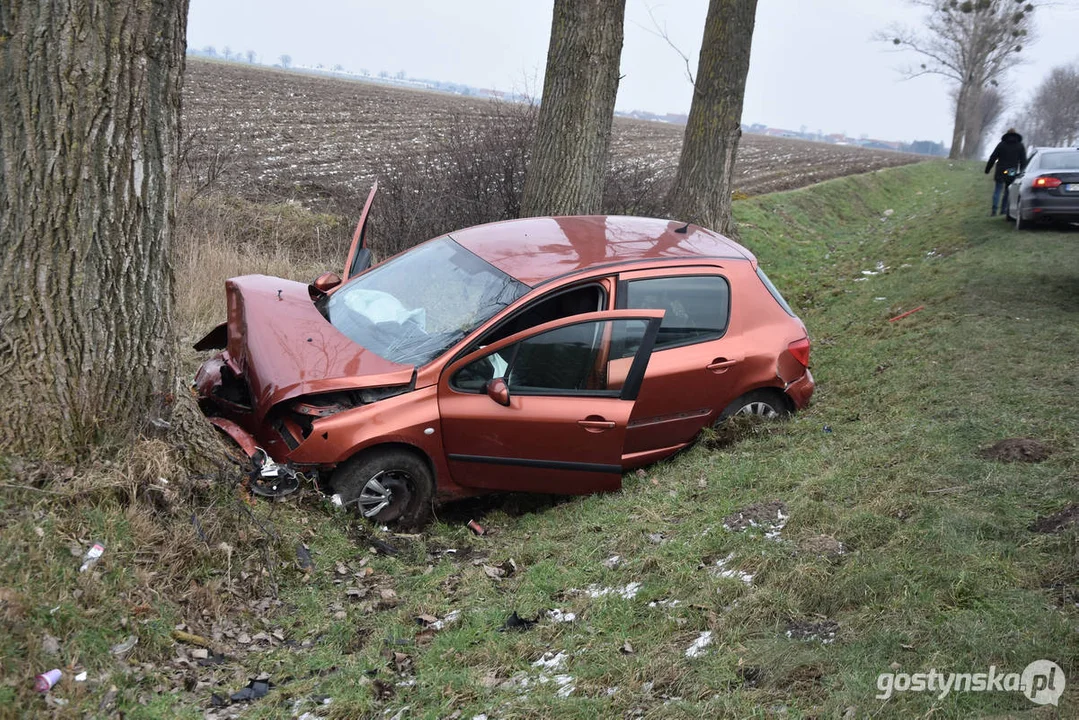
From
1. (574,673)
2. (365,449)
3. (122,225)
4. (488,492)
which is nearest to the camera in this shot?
(574,673)

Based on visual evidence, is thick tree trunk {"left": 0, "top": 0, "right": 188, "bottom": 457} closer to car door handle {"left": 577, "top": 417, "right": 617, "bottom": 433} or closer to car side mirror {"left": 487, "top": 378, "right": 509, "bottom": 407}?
car side mirror {"left": 487, "top": 378, "right": 509, "bottom": 407}

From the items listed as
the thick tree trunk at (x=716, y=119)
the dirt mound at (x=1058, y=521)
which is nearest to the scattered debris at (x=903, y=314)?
the thick tree trunk at (x=716, y=119)

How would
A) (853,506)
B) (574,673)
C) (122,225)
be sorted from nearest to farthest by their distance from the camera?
(574,673) < (122,225) < (853,506)

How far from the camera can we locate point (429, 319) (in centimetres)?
610

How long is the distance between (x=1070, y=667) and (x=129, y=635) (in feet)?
12.6

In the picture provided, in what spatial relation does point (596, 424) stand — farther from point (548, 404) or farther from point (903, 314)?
point (903, 314)

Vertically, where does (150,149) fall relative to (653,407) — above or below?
above

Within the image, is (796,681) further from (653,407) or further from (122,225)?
(122,225)

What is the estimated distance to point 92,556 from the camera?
4.15 meters

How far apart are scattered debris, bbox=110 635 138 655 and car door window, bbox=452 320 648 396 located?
2.42 meters

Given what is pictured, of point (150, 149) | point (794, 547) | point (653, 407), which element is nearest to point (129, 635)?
point (150, 149)

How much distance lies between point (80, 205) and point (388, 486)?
235cm

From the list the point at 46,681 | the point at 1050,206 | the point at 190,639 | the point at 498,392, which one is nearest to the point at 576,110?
the point at 498,392

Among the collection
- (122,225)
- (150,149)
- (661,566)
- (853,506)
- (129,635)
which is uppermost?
(150,149)
